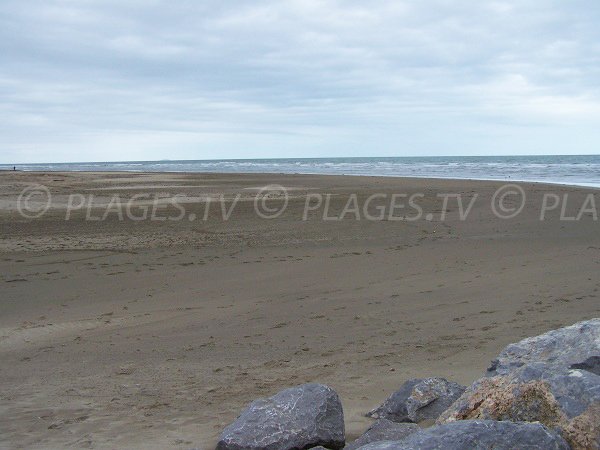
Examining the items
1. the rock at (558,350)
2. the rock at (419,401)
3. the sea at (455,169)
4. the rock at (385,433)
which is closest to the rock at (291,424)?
the rock at (385,433)

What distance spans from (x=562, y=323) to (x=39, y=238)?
10240mm

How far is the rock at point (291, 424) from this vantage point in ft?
12.1

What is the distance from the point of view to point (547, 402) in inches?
125

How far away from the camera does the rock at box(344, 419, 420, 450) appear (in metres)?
3.66

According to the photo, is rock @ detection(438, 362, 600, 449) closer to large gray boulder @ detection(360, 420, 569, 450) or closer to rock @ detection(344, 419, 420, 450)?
large gray boulder @ detection(360, 420, 569, 450)

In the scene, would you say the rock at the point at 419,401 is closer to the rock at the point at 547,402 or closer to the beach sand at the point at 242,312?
the beach sand at the point at 242,312

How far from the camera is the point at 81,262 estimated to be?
10344 mm

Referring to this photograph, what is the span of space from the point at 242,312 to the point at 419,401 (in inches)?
139

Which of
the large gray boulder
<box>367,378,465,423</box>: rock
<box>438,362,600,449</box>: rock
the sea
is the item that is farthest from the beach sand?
the sea

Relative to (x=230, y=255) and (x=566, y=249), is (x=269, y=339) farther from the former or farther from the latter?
(x=566, y=249)

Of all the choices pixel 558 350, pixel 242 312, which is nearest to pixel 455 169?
pixel 242 312

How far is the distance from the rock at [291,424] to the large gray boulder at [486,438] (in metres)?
0.87

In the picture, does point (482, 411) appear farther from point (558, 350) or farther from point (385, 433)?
point (558, 350)

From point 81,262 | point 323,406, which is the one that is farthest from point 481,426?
point 81,262
